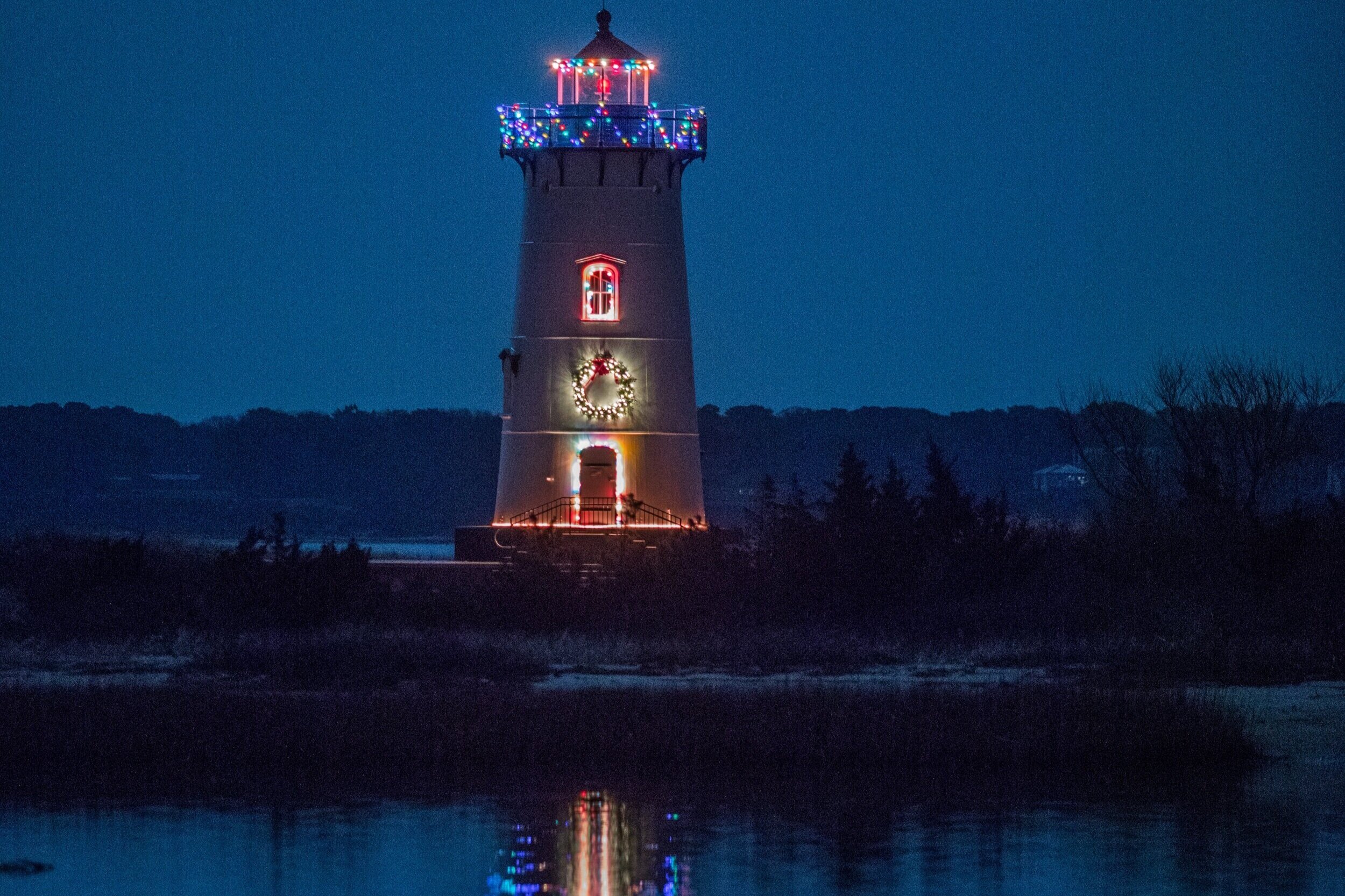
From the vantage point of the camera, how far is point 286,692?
29859mm

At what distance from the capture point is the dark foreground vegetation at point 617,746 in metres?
25.2

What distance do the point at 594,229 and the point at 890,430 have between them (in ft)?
252

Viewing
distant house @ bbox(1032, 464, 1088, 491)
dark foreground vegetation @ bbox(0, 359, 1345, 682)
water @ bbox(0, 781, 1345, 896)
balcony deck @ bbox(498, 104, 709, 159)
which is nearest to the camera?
water @ bbox(0, 781, 1345, 896)

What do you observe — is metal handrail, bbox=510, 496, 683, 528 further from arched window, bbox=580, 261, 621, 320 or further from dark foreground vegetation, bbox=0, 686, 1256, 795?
dark foreground vegetation, bbox=0, 686, 1256, 795

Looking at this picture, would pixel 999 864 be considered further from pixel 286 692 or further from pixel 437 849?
pixel 286 692

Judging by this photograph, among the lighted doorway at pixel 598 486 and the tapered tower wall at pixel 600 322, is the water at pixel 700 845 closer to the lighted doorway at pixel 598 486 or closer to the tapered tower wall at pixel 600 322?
the lighted doorway at pixel 598 486

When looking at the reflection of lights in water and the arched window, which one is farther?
the arched window

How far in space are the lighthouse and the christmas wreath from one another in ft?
0.07

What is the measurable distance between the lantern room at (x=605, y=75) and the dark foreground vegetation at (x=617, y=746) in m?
20.7

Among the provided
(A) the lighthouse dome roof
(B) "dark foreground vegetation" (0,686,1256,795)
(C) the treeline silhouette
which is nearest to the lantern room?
(A) the lighthouse dome roof

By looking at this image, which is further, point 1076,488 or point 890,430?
point 890,430

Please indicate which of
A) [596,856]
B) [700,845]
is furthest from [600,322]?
A: [596,856]

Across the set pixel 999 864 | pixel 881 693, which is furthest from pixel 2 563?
pixel 999 864

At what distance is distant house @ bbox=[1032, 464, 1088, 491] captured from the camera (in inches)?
4080
